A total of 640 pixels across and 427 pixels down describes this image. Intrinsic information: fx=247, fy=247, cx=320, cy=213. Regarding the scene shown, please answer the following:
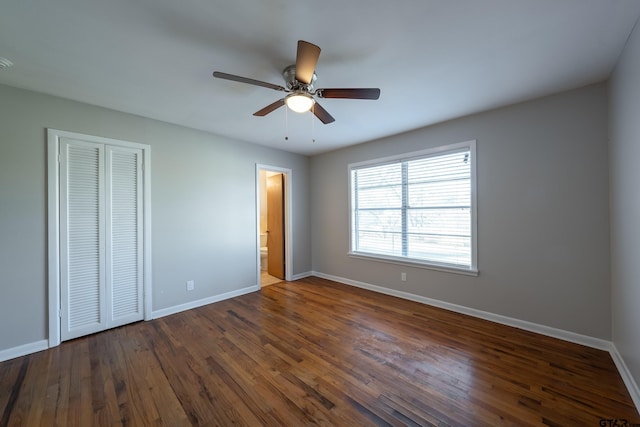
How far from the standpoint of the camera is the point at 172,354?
236cm

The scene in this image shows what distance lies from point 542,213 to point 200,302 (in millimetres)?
4415

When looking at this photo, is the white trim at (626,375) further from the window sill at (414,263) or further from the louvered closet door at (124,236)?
A: the louvered closet door at (124,236)

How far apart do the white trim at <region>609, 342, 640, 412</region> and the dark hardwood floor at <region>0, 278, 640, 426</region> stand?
0.16 feet

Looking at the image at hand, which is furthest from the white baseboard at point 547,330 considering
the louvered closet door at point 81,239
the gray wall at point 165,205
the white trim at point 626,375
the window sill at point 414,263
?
the louvered closet door at point 81,239

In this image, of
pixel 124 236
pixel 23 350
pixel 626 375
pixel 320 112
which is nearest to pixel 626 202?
pixel 626 375

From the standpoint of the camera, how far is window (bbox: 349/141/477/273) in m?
3.22

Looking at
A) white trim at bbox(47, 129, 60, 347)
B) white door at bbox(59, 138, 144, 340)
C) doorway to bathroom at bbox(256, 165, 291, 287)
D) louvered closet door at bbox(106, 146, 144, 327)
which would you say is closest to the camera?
white trim at bbox(47, 129, 60, 347)

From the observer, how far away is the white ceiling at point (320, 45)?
59.0 inches

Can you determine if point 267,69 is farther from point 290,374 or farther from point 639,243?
point 639,243

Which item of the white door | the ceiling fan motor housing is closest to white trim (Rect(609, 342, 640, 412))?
the ceiling fan motor housing

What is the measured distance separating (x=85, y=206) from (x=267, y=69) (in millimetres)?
2490

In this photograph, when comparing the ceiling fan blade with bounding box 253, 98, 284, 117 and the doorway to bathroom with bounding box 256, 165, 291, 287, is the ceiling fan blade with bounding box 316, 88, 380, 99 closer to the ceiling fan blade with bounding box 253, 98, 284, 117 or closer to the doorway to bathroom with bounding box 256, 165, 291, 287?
the ceiling fan blade with bounding box 253, 98, 284, 117

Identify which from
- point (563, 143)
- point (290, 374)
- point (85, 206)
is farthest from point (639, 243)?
point (85, 206)

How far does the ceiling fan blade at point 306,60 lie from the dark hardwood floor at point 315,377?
90.9 inches
